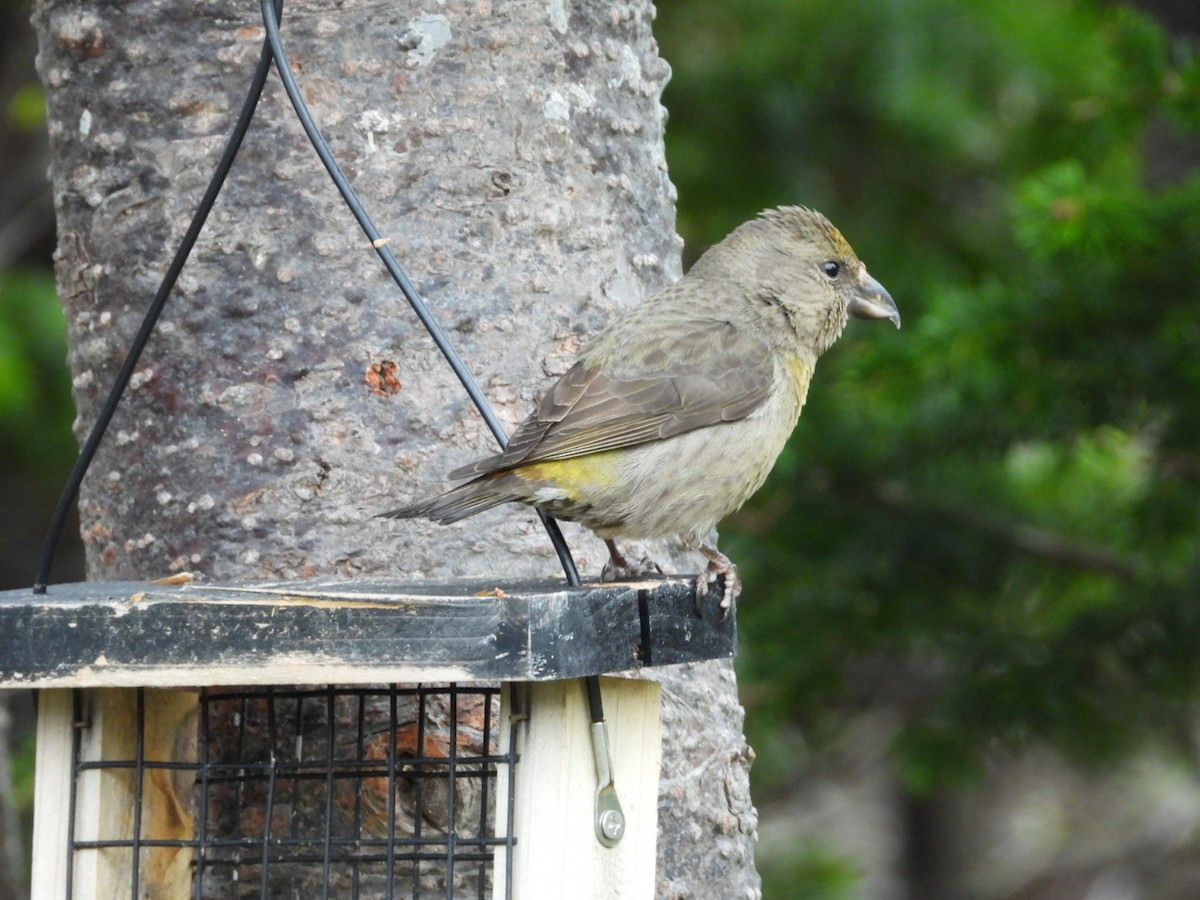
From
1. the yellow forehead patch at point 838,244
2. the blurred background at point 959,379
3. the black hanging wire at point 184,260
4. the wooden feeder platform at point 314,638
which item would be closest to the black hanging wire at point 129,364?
the black hanging wire at point 184,260

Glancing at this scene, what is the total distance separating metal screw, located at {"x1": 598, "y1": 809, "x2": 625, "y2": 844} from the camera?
299cm

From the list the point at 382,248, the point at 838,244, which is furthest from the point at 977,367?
the point at 382,248

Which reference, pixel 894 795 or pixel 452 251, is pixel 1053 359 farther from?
pixel 894 795

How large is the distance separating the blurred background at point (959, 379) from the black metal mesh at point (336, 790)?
2046mm

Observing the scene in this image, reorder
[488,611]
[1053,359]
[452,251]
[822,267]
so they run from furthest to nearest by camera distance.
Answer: [1053,359]
[822,267]
[452,251]
[488,611]

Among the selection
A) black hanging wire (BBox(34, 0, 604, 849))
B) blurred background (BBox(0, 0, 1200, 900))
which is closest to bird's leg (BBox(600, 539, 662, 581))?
black hanging wire (BBox(34, 0, 604, 849))

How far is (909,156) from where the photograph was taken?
26.1 feet

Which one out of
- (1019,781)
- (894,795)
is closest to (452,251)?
(894,795)

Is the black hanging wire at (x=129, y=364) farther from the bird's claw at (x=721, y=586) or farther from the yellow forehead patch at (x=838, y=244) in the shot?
the yellow forehead patch at (x=838, y=244)

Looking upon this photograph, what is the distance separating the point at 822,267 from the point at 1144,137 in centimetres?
382

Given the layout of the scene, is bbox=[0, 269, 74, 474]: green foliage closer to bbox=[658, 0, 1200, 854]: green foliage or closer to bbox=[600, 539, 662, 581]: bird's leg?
bbox=[658, 0, 1200, 854]: green foliage

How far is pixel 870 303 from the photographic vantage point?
186 inches

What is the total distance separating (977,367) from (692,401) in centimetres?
162

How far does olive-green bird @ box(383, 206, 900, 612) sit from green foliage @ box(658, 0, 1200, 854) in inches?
31.9
